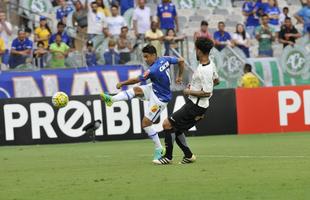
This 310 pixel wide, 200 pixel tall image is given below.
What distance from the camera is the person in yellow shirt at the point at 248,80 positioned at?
26.1 m

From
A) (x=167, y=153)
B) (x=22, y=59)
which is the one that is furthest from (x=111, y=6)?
(x=167, y=153)

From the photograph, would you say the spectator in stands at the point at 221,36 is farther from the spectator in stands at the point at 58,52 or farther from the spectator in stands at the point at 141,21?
the spectator in stands at the point at 58,52

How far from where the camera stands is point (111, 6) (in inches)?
1134

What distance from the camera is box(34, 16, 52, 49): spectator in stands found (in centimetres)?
2709

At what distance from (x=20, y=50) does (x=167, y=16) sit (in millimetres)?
4935

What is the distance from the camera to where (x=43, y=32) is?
2747cm

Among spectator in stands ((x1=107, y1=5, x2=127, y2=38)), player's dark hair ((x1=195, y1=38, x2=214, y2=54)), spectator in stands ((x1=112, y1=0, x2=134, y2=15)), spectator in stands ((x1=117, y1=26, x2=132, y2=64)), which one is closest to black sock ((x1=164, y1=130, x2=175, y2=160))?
player's dark hair ((x1=195, y1=38, x2=214, y2=54))

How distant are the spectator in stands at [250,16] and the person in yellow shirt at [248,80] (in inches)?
113

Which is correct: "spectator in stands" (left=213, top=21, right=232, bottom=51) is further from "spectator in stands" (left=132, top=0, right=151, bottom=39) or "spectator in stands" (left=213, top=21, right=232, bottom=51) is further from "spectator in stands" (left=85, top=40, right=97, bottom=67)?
"spectator in stands" (left=85, top=40, right=97, bottom=67)

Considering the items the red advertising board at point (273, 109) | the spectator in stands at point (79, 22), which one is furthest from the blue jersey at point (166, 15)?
the red advertising board at point (273, 109)

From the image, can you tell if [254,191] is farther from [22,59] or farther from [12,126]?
[22,59]

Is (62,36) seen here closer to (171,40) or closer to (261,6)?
(171,40)

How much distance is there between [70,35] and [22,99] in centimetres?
432

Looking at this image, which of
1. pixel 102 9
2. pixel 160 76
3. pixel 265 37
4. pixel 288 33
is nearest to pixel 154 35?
pixel 102 9
